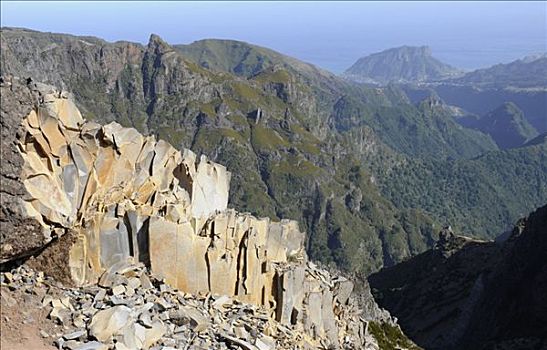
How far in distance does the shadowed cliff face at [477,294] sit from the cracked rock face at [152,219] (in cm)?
6490

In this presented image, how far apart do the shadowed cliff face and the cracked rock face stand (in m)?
64.9

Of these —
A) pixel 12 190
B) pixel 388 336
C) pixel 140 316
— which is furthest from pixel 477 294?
pixel 12 190

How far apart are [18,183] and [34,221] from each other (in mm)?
1979

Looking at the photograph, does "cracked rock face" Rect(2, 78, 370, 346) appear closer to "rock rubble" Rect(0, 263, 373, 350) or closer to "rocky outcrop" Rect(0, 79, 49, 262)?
"rocky outcrop" Rect(0, 79, 49, 262)

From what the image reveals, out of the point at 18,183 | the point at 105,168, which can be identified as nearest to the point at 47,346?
the point at 18,183

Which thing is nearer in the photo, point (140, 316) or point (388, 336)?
point (140, 316)

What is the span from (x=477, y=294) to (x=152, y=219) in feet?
357

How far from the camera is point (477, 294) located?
129 meters

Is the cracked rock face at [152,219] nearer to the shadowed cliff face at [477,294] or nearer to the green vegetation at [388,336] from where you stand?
the green vegetation at [388,336]

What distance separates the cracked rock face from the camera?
30.9 meters

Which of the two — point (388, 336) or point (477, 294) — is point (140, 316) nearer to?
point (388, 336)

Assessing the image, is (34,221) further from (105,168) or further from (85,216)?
(105,168)

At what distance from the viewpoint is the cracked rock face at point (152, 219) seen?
30.9 m

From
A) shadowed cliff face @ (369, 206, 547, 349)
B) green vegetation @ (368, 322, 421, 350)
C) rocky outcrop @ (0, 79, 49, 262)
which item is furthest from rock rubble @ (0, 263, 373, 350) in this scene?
shadowed cliff face @ (369, 206, 547, 349)
